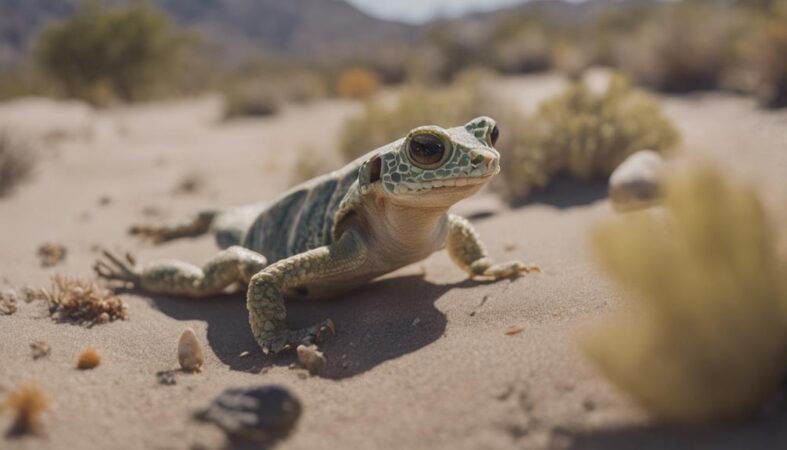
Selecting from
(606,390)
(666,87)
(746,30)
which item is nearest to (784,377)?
(606,390)

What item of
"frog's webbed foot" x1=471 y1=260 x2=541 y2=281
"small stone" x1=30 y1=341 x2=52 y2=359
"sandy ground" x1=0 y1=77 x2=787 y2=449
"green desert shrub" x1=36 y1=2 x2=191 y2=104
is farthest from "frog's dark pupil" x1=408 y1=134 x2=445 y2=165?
"green desert shrub" x1=36 y1=2 x2=191 y2=104

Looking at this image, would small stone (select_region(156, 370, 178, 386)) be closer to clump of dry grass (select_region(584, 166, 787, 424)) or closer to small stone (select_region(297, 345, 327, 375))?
small stone (select_region(297, 345, 327, 375))

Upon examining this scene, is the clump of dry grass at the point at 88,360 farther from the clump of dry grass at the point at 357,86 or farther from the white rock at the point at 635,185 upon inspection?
the clump of dry grass at the point at 357,86

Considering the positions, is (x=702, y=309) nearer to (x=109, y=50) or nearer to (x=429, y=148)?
(x=429, y=148)

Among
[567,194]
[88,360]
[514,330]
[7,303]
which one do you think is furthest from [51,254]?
[567,194]

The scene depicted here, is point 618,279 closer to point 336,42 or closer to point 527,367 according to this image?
point 527,367
